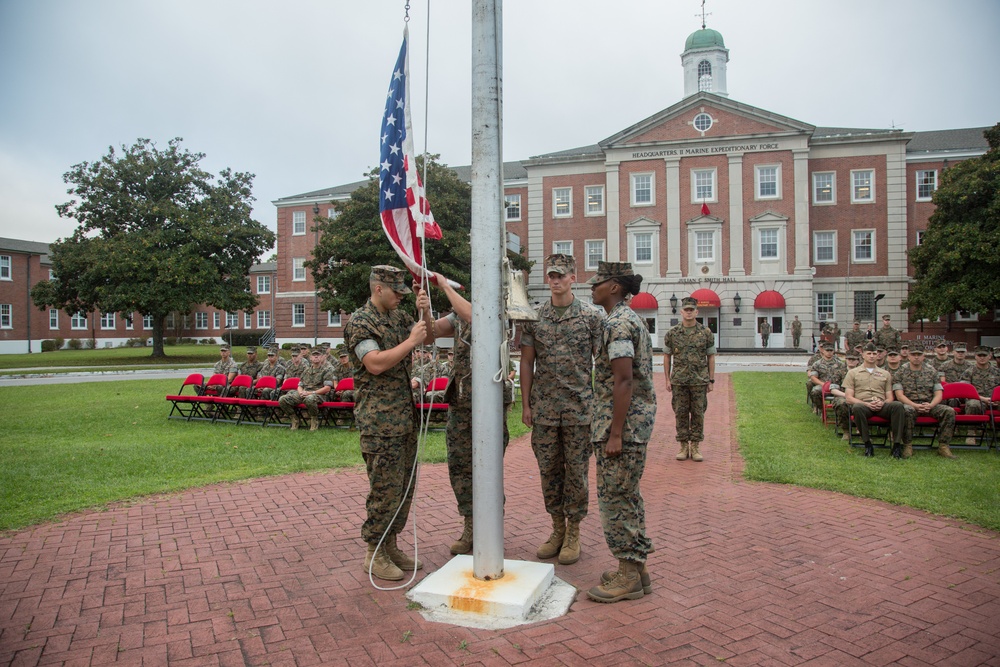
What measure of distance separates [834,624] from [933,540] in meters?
2.25

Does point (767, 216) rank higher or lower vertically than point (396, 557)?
higher

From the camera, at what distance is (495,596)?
4047 mm

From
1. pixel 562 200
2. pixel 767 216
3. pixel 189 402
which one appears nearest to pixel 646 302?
pixel 767 216

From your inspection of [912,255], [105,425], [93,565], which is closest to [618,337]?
[93,565]

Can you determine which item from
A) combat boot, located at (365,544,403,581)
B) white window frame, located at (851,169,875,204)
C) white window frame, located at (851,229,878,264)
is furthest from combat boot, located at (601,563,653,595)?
white window frame, located at (851,169,875,204)

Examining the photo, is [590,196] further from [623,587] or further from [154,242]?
[623,587]

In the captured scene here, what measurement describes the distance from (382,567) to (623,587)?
1.73m

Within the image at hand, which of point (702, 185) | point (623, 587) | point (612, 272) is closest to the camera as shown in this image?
point (623, 587)

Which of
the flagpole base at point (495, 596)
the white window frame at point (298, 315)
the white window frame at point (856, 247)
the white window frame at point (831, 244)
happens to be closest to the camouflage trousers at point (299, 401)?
the flagpole base at point (495, 596)

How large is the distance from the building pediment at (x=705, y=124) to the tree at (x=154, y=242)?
24.4m

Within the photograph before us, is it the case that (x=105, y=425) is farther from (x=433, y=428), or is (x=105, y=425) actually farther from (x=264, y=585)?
(x=264, y=585)

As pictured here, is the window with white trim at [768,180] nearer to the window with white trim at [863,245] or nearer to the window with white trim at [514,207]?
the window with white trim at [863,245]

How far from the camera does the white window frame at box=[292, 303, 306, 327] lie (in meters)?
52.7

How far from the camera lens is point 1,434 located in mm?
11594
